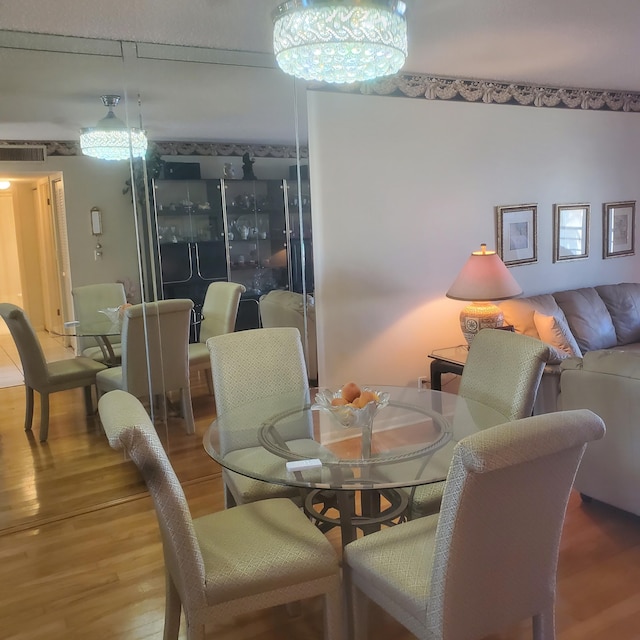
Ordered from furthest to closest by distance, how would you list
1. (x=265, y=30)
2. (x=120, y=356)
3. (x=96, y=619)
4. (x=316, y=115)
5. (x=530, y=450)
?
(x=316, y=115) < (x=120, y=356) < (x=265, y=30) < (x=96, y=619) < (x=530, y=450)

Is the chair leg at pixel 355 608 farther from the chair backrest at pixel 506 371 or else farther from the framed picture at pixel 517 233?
the framed picture at pixel 517 233

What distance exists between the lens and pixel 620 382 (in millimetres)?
2609

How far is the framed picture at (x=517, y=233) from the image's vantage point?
14.2ft

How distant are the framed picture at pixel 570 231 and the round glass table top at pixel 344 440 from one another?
243 centimetres

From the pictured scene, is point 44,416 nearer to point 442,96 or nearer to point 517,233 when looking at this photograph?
point 442,96

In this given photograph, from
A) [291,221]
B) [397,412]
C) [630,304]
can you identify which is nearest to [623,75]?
[630,304]

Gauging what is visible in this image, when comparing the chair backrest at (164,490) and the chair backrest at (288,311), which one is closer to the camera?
the chair backrest at (164,490)

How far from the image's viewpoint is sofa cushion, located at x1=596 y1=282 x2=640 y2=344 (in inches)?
178

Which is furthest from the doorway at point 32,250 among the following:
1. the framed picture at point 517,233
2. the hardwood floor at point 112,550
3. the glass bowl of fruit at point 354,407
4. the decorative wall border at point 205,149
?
the framed picture at point 517,233

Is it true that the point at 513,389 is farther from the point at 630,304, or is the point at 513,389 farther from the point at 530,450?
the point at 630,304

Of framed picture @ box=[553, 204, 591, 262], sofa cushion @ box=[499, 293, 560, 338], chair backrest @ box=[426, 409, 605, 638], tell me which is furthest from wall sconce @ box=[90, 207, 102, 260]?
framed picture @ box=[553, 204, 591, 262]

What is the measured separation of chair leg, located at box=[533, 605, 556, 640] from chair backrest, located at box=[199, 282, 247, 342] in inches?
90.4

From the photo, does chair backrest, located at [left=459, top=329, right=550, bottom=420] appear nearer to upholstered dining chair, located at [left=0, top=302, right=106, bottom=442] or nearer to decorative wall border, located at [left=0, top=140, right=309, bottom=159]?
decorative wall border, located at [left=0, top=140, right=309, bottom=159]

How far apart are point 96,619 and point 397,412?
1.37 m
